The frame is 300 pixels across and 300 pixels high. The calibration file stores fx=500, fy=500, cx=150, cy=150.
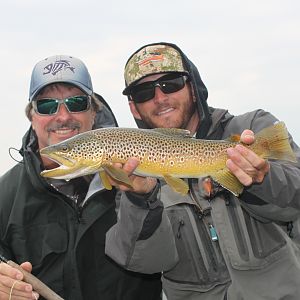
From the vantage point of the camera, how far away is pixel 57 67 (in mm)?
6484

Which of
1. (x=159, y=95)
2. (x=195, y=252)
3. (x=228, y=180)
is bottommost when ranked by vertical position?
(x=195, y=252)

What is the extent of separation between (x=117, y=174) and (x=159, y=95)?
1999 mm

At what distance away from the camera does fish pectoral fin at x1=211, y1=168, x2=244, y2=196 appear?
4.61 metres

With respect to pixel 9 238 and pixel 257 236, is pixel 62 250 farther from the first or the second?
pixel 257 236

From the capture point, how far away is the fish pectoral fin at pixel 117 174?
440 cm

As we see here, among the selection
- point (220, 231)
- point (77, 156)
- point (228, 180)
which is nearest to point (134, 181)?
point (77, 156)

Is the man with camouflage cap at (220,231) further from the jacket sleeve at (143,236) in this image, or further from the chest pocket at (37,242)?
the chest pocket at (37,242)

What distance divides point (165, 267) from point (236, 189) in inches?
52.3

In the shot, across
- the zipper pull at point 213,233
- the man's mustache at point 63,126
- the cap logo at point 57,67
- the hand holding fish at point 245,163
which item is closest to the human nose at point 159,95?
the man's mustache at point 63,126

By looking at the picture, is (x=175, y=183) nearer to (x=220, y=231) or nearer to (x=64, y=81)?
(x=220, y=231)

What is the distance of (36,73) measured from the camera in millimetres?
6457

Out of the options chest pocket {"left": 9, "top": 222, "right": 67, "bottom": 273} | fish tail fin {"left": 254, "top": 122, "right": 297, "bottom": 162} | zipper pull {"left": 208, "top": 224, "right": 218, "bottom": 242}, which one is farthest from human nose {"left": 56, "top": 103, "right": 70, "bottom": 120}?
fish tail fin {"left": 254, "top": 122, "right": 297, "bottom": 162}

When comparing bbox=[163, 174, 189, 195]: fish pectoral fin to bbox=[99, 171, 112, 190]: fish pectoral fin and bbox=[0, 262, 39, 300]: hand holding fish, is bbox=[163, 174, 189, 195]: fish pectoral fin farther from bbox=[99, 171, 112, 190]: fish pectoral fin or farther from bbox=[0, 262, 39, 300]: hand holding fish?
bbox=[0, 262, 39, 300]: hand holding fish

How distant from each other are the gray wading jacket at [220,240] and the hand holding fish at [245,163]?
0.80 ft
